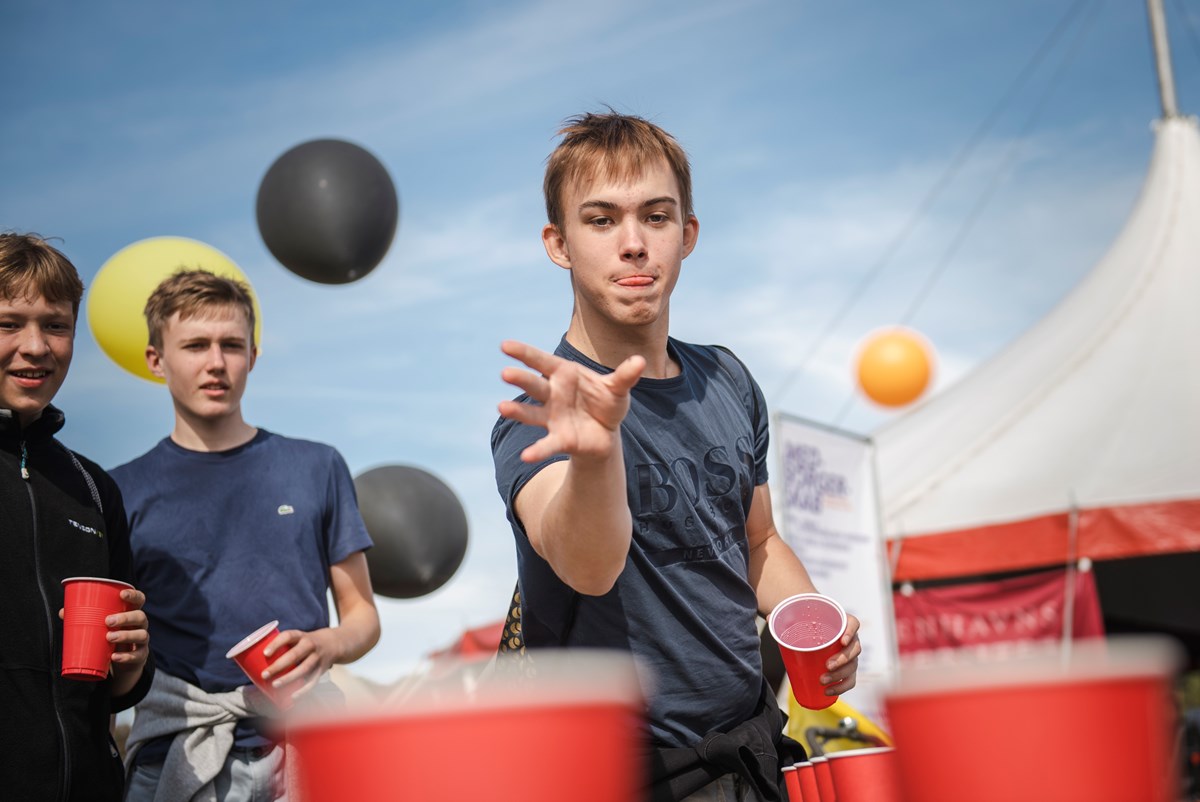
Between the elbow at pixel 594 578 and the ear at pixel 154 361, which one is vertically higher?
the ear at pixel 154 361

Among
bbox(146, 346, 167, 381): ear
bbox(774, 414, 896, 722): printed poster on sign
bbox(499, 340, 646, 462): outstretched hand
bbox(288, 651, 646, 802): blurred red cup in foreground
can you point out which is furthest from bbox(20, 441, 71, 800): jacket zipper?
bbox(774, 414, 896, 722): printed poster on sign

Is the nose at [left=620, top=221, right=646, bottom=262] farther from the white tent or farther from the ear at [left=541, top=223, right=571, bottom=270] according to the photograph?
the white tent

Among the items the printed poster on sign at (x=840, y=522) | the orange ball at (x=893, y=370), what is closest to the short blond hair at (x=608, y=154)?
the printed poster on sign at (x=840, y=522)

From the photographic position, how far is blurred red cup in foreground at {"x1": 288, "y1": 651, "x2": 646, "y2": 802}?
2.31 ft

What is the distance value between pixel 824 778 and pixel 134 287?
333cm

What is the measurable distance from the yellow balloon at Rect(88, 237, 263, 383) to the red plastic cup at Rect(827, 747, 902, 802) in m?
2.98

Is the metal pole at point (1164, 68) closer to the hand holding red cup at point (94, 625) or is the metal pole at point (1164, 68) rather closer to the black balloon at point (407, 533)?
the black balloon at point (407, 533)

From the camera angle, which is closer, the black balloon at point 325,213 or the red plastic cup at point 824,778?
the red plastic cup at point 824,778

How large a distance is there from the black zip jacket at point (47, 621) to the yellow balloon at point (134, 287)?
1863 millimetres

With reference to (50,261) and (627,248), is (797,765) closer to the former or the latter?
(627,248)

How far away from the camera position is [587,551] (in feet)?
4.27

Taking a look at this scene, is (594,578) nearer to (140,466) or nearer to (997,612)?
(140,466)

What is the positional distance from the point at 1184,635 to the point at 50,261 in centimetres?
995

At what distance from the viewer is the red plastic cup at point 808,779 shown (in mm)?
1909
